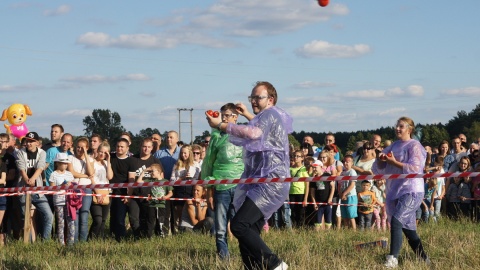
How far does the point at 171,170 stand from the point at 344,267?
7.66 m

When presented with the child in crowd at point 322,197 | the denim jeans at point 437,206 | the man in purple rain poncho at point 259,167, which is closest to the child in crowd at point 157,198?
the child in crowd at point 322,197

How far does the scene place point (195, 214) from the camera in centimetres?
1439

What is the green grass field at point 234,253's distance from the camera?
329 inches

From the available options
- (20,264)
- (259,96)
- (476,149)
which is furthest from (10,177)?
(476,149)

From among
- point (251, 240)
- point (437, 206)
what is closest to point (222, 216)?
point (251, 240)

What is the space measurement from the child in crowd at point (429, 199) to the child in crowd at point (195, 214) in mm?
4692

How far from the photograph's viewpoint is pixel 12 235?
14305mm

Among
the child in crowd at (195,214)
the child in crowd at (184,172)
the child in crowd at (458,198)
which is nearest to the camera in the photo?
the child in crowd at (184,172)

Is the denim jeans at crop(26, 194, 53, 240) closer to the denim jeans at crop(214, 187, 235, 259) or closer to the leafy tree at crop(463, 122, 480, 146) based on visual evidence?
the denim jeans at crop(214, 187, 235, 259)

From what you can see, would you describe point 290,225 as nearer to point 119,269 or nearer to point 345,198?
point 345,198

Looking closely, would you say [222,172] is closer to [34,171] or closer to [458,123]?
[34,171]

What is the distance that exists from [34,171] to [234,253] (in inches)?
197

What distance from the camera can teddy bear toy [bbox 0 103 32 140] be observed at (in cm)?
2041

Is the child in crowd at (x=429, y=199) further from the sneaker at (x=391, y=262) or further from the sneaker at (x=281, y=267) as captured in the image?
the sneaker at (x=281, y=267)
